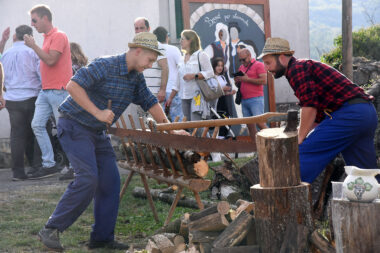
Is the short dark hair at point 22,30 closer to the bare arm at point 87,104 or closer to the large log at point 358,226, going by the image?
the bare arm at point 87,104

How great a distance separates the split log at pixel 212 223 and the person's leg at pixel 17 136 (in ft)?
18.9

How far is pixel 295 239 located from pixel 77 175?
7.10ft

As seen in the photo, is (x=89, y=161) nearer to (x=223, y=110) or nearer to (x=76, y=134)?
(x=76, y=134)

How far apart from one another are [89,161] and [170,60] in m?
4.86

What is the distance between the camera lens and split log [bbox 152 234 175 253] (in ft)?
14.5

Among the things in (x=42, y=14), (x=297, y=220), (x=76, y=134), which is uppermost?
(x=42, y=14)

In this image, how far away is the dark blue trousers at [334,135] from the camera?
505 cm

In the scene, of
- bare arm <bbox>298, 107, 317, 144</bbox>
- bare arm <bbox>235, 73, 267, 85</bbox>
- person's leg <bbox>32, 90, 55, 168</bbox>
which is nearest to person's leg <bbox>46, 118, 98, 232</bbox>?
bare arm <bbox>298, 107, 317, 144</bbox>

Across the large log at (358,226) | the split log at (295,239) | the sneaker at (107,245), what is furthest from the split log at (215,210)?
the sneaker at (107,245)

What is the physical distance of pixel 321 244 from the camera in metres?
3.70

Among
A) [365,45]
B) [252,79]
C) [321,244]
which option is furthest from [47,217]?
[365,45]

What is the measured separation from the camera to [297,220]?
3.80 metres

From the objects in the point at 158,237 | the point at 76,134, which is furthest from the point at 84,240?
the point at 158,237

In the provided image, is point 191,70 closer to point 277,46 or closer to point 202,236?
point 277,46
